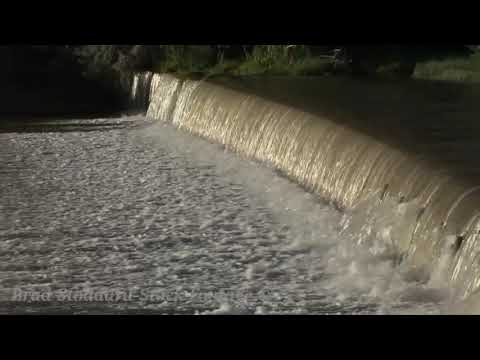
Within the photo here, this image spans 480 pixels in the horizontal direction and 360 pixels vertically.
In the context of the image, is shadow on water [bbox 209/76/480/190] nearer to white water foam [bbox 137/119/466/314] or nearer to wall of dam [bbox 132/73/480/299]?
wall of dam [bbox 132/73/480/299]

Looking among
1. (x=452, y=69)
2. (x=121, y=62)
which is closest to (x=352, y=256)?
(x=452, y=69)

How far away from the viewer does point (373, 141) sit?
23.9 feet

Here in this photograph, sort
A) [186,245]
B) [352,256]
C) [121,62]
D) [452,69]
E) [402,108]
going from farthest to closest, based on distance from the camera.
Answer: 1. [121,62]
2. [452,69]
3. [402,108]
4. [186,245]
5. [352,256]

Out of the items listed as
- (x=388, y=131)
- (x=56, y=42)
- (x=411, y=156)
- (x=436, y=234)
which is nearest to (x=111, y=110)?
(x=388, y=131)

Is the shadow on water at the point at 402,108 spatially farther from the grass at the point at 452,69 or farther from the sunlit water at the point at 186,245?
the sunlit water at the point at 186,245

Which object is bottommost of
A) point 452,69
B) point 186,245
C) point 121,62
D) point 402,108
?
point 186,245

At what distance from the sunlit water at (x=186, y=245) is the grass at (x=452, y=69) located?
4.94 meters

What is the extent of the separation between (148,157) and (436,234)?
5.89 metres

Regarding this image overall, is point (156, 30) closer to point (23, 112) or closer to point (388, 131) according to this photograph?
point (388, 131)

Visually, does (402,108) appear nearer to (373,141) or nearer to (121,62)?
(373,141)

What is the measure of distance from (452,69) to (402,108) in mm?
4528

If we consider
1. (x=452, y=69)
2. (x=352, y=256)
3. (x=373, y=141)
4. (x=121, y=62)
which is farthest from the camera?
(x=121, y=62)

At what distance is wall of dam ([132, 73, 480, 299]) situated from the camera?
535 centimetres
